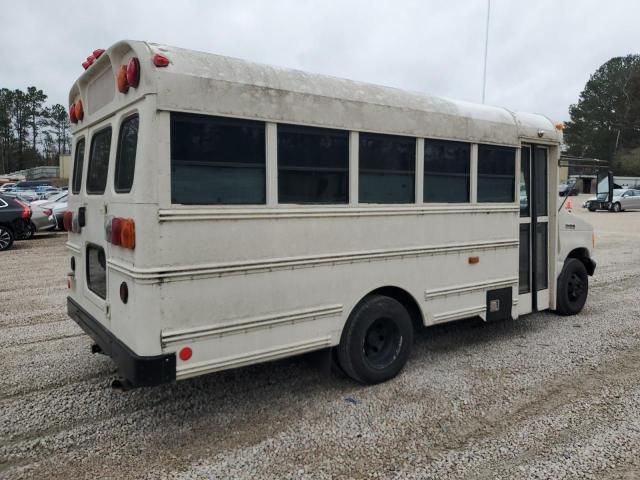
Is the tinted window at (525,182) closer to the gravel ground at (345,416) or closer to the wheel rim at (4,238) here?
the gravel ground at (345,416)

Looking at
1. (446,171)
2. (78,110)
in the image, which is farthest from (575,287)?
(78,110)

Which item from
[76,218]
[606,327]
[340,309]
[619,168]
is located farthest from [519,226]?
[619,168]

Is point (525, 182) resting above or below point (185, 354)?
above

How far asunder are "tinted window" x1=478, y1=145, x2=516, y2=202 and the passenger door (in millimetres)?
343

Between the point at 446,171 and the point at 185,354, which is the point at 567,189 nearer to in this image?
the point at 446,171

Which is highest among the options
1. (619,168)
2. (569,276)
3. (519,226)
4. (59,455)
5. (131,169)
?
(619,168)

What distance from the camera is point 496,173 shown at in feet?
16.7

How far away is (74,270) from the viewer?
454 cm

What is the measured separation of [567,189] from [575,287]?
1243 millimetres

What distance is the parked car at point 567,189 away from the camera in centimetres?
582

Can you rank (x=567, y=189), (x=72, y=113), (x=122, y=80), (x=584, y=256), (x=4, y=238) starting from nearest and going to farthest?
(x=122, y=80), (x=72, y=113), (x=567, y=189), (x=584, y=256), (x=4, y=238)

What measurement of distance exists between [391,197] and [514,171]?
174cm

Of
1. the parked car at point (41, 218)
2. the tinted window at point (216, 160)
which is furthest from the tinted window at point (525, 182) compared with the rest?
the parked car at point (41, 218)

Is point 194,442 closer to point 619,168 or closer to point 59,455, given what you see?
point 59,455
